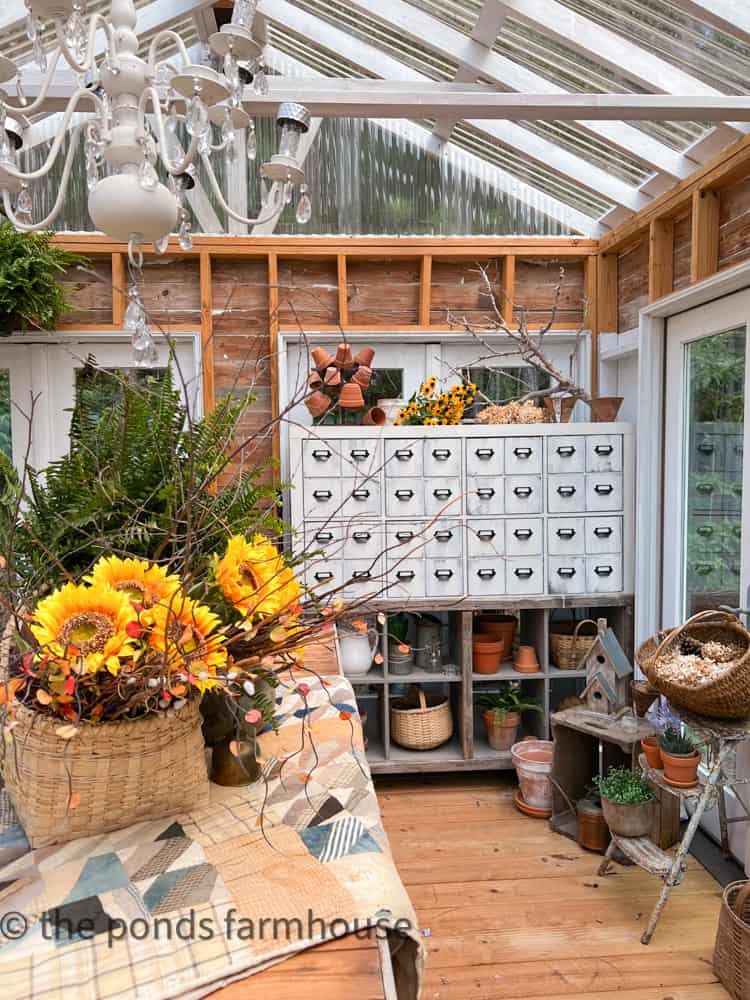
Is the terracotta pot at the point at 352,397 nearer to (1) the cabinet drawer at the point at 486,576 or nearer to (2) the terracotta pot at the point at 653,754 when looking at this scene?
(1) the cabinet drawer at the point at 486,576

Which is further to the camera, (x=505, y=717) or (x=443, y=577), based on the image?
(x=505, y=717)

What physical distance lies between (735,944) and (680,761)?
0.47 metres

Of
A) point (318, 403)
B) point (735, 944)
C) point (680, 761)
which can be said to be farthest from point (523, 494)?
point (735, 944)

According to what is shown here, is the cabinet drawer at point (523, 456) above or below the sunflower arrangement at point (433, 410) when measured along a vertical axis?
below

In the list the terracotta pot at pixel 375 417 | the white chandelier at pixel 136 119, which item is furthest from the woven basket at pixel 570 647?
the white chandelier at pixel 136 119

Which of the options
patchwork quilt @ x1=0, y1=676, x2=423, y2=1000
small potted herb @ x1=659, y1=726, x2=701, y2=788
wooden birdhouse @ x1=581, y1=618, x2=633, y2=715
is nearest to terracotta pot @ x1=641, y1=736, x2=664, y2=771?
small potted herb @ x1=659, y1=726, x2=701, y2=788

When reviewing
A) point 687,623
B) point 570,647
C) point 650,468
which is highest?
point 650,468

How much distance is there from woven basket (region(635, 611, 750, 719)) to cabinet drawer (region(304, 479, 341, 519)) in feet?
4.08

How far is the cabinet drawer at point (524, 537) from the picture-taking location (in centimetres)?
291

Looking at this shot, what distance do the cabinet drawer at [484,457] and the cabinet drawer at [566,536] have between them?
1.01 feet

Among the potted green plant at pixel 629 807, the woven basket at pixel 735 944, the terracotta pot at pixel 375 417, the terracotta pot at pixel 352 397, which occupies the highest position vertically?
the terracotta pot at pixel 352 397

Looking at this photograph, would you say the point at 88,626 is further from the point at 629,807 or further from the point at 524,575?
the point at 524,575

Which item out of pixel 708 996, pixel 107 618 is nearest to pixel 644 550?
pixel 708 996

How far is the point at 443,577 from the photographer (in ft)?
9.49
